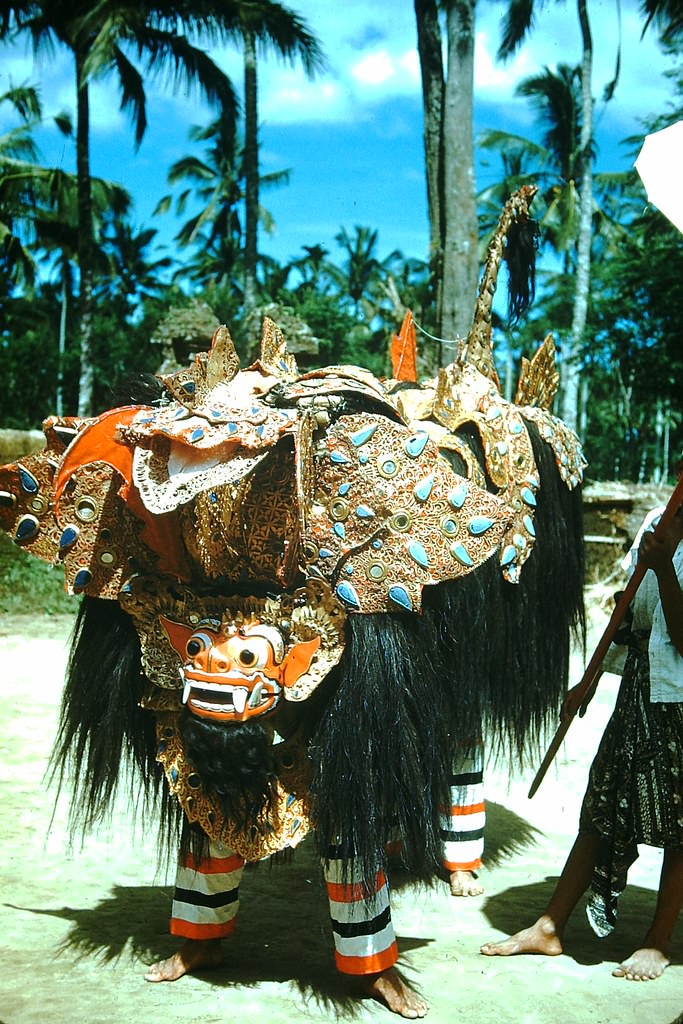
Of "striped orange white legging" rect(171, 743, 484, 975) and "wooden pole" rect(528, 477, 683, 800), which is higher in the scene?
"wooden pole" rect(528, 477, 683, 800)

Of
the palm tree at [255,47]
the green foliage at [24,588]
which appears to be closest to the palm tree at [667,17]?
the palm tree at [255,47]

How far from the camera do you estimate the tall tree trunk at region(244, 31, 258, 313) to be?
13805 mm

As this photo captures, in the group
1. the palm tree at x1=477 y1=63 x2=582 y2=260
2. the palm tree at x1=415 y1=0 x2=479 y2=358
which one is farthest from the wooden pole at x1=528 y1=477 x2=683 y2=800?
the palm tree at x1=477 y1=63 x2=582 y2=260

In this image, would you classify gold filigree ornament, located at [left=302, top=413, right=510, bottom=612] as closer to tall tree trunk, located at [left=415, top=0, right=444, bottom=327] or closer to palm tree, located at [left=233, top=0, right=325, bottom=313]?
tall tree trunk, located at [left=415, top=0, right=444, bottom=327]

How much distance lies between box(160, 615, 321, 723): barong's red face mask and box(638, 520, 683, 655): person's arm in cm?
96

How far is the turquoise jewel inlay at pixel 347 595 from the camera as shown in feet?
8.52

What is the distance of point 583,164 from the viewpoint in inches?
773

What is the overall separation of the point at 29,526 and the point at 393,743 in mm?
1128

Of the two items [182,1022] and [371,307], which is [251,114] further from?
[371,307]

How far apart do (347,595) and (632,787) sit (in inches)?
45.7

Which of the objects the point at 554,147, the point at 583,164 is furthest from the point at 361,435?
the point at 554,147

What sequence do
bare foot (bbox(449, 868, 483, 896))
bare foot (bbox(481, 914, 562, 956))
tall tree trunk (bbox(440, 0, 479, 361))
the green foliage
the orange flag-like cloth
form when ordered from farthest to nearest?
the green foliage < tall tree trunk (bbox(440, 0, 479, 361)) < the orange flag-like cloth < bare foot (bbox(449, 868, 483, 896)) < bare foot (bbox(481, 914, 562, 956))

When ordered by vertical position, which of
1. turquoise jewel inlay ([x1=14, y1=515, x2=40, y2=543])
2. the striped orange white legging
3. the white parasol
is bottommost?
the striped orange white legging

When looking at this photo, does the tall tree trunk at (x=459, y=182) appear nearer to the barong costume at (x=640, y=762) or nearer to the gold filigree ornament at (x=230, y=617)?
the barong costume at (x=640, y=762)
